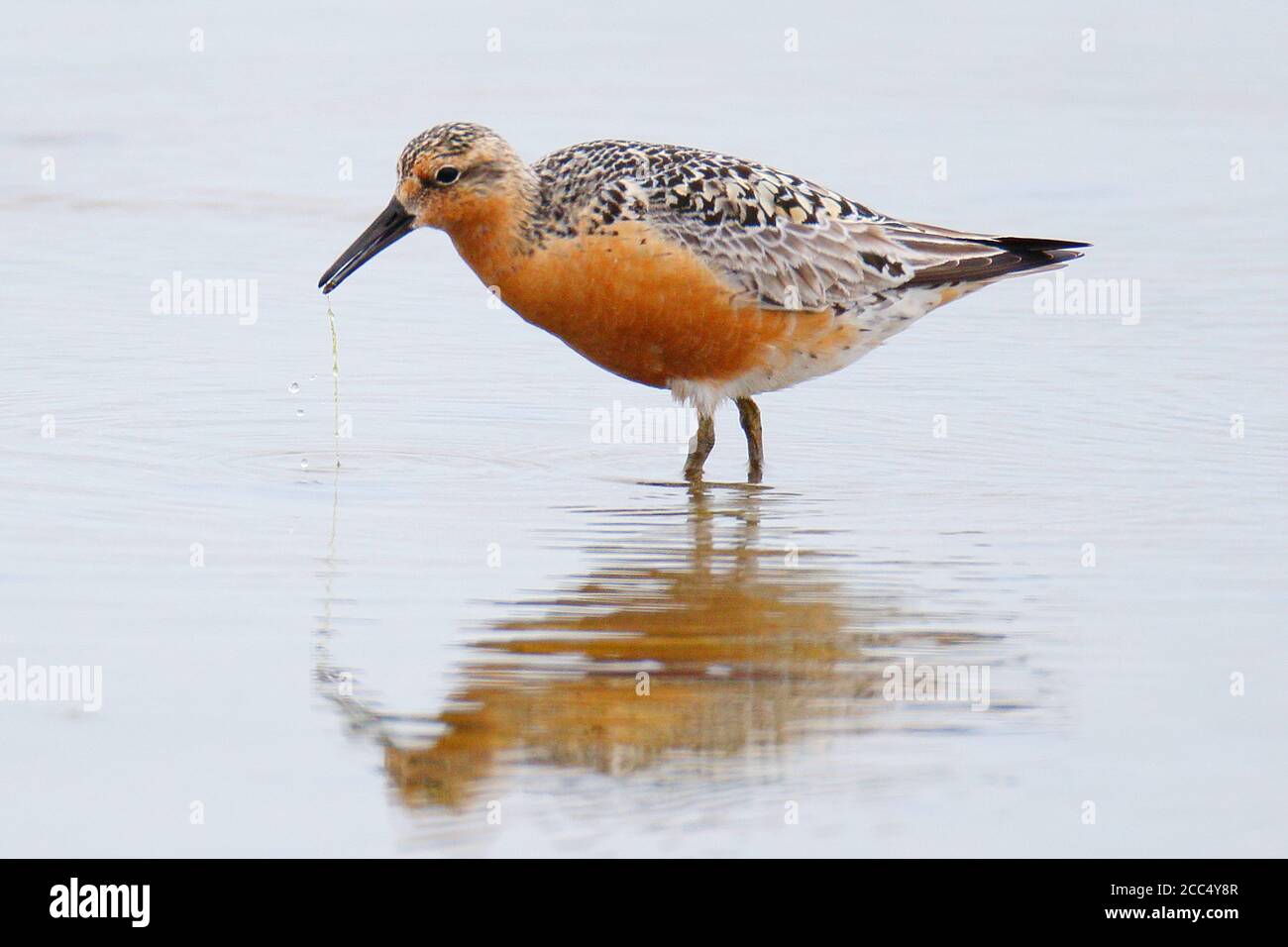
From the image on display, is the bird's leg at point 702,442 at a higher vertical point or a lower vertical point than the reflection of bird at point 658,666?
higher

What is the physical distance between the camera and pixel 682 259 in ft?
33.2

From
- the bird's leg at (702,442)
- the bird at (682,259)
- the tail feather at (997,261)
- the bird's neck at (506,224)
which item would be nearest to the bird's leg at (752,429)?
the bird at (682,259)

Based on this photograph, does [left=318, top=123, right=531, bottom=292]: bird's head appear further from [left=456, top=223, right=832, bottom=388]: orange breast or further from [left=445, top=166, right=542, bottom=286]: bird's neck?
[left=456, top=223, right=832, bottom=388]: orange breast

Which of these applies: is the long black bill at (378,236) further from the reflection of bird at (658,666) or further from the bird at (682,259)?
the reflection of bird at (658,666)

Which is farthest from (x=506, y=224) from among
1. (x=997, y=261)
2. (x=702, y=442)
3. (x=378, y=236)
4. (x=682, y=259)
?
(x=997, y=261)

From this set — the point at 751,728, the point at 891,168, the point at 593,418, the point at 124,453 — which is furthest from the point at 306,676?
the point at 891,168

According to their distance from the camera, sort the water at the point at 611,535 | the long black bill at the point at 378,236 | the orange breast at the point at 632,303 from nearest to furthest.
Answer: the water at the point at 611,535 → the orange breast at the point at 632,303 → the long black bill at the point at 378,236

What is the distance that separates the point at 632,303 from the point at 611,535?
150 cm

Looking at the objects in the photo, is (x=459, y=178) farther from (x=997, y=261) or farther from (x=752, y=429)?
(x=997, y=261)

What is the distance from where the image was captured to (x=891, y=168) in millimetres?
17703

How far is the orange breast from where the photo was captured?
9.93 meters

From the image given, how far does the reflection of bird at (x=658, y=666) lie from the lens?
6258 mm

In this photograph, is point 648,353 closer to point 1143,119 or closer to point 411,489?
point 411,489

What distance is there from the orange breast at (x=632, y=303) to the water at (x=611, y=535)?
581 mm
